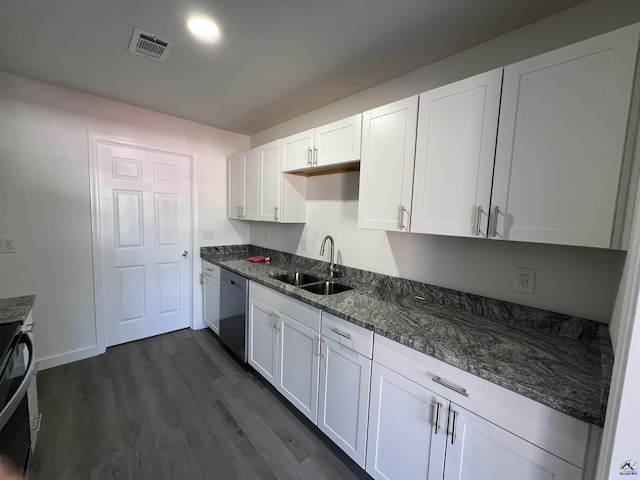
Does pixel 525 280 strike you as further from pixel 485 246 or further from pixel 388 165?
pixel 388 165

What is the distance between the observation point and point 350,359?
146 cm

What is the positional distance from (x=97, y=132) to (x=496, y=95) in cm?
314

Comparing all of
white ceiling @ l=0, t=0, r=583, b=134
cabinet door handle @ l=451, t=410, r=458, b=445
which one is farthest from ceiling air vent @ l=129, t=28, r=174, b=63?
cabinet door handle @ l=451, t=410, r=458, b=445

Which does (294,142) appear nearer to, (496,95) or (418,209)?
(418,209)

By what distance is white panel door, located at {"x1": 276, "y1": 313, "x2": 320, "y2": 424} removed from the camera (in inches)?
66.4

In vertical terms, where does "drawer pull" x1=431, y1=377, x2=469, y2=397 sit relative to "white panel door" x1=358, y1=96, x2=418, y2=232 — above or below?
below

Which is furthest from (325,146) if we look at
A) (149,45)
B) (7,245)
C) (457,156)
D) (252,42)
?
(7,245)

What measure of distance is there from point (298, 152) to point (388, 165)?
3.03 ft

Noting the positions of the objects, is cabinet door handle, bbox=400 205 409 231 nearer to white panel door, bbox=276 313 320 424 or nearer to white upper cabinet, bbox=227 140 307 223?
white panel door, bbox=276 313 320 424

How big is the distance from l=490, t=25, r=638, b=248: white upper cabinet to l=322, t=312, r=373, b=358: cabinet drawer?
79cm

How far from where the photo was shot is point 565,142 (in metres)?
1.02

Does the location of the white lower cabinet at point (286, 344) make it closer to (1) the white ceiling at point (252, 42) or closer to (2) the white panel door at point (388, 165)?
(2) the white panel door at point (388, 165)

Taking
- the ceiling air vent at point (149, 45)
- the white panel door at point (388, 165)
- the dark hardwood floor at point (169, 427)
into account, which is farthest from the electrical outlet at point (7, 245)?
the white panel door at point (388, 165)

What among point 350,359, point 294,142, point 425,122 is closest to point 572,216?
point 425,122
